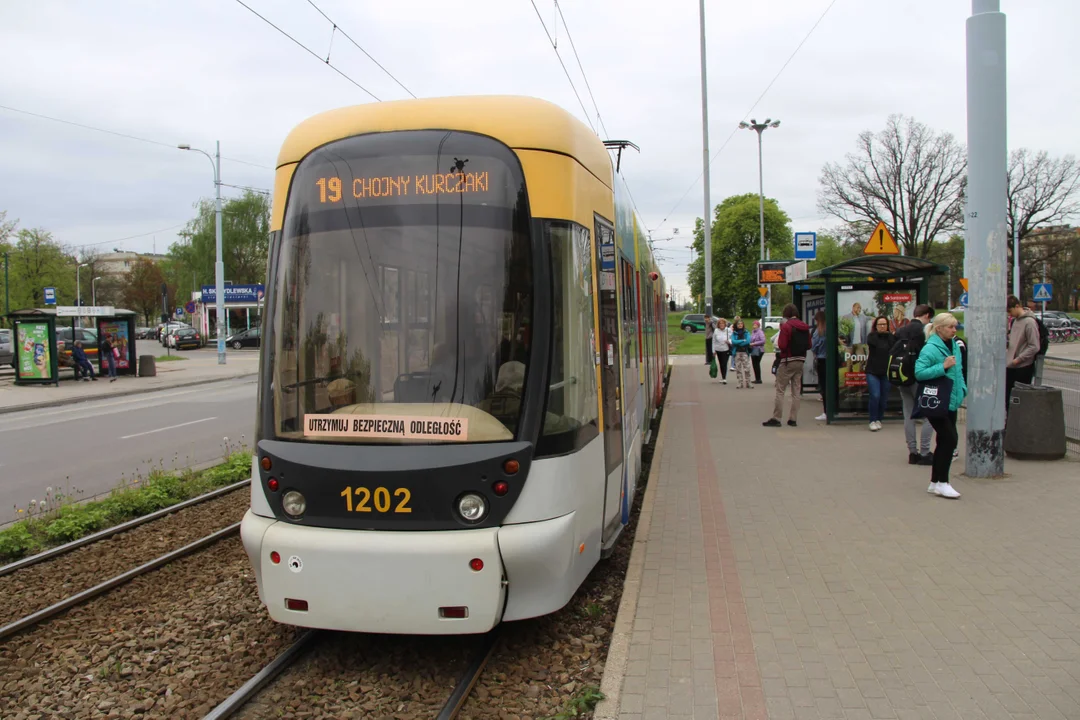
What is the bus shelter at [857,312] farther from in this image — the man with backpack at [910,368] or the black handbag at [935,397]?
the black handbag at [935,397]

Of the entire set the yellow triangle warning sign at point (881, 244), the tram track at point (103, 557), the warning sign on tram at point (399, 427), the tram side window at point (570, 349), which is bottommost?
the tram track at point (103, 557)

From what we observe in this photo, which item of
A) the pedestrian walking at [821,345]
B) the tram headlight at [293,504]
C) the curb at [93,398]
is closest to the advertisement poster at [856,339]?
the pedestrian walking at [821,345]

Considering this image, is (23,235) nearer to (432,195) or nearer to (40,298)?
(40,298)

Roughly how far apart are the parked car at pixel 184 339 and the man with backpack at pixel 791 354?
52.7 meters

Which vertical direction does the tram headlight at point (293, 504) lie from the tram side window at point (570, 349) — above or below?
below

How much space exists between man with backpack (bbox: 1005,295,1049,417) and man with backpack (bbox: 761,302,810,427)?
8.09 feet

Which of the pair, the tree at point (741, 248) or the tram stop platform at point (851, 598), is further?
the tree at point (741, 248)

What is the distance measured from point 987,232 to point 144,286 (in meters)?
88.0

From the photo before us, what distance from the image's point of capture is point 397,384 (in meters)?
4.38

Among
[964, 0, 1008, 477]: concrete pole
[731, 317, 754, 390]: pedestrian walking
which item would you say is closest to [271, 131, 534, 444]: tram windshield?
[964, 0, 1008, 477]: concrete pole

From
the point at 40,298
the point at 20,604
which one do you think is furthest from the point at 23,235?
the point at 20,604

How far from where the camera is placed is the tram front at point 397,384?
4.13 metres

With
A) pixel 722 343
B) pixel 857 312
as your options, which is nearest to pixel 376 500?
pixel 857 312

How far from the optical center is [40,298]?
2146 inches
